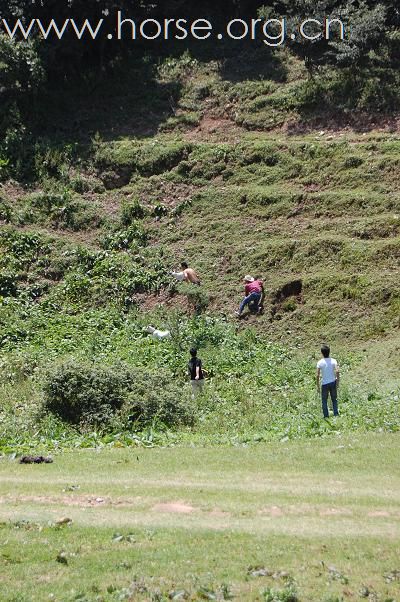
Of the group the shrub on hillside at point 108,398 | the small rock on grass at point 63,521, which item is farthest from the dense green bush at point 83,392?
the small rock on grass at point 63,521

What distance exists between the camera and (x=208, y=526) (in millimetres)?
9523

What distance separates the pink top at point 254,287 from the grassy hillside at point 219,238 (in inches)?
23.0

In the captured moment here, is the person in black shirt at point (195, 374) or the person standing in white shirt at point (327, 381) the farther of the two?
the person in black shirt at point (195, 374)

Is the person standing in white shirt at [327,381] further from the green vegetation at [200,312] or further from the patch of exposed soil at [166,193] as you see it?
the patch of exposed soil at [166,193]

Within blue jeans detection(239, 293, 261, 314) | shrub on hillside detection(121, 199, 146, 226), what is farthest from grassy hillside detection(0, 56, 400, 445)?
blue jeans detection(239, 293, 261, 314)

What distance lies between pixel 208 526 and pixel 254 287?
1380 cm

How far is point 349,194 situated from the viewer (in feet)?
84.9

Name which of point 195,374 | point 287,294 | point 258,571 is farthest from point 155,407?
point 287,294

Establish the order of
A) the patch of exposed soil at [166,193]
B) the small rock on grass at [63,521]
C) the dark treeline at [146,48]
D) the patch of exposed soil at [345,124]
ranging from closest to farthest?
the small rock on grass at [63,521] → the patch of exposed soil at [166,193] → the patch of exposed soil at [345,124] → the dark treeline at [146,48]

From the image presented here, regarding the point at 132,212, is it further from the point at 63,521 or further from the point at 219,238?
the point at 63,521

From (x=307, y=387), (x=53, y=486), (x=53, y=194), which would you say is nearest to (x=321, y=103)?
(x=53, y=194)

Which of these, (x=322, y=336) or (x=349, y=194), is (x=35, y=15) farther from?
(x=322, y=336)

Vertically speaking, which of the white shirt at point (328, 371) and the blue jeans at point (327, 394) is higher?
the white shirt at point (328, 371)

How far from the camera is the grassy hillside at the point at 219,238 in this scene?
65.8ft
